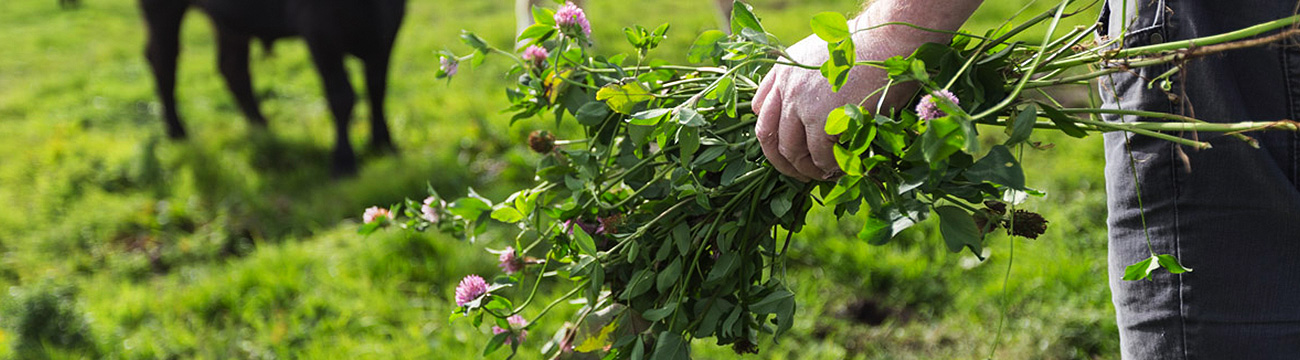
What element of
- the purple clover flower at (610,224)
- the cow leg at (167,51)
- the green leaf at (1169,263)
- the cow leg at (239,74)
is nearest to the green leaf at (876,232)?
the green leaf at (1169,263)

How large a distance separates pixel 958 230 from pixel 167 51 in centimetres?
575

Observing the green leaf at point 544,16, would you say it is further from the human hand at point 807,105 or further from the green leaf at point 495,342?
the green leaf at point 495,342

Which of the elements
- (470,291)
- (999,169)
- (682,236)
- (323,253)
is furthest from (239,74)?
(999,169)

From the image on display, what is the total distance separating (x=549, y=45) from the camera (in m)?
1.53

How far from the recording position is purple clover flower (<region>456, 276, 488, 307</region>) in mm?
1412

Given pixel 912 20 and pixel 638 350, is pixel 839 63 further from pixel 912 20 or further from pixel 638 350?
pixel 638 350

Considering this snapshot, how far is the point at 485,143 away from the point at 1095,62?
402 centimetres

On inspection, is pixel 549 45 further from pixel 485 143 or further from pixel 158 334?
pixel 485 143

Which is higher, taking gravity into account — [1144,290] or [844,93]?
[844,93]

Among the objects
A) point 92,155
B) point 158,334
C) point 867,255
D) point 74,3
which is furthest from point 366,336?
point 74,3

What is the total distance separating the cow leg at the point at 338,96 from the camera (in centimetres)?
477

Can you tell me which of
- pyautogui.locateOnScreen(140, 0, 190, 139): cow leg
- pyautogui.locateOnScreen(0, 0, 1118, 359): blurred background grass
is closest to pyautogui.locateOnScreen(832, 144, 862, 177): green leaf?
pyautogui.locateOnScreen(0, 0, 1118, 359): blurred background grass

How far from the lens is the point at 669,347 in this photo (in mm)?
1304

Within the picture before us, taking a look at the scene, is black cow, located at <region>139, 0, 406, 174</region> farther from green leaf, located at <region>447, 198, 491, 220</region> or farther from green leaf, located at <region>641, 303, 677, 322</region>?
green leaf, located at <region>641, 303, 677, 322</region>
